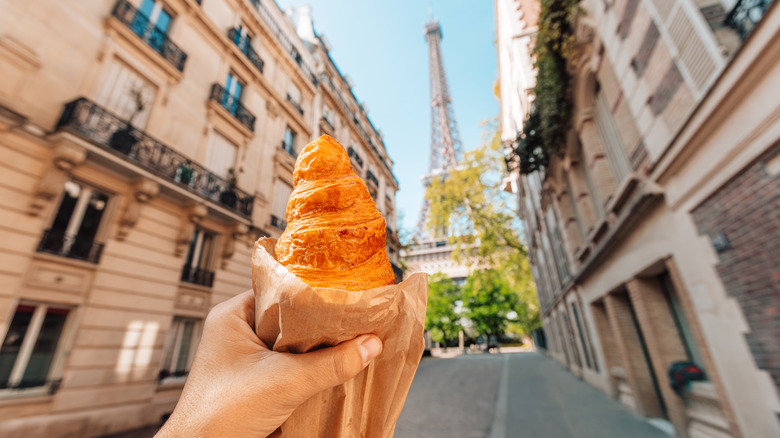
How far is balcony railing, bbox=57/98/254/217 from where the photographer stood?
768 cm

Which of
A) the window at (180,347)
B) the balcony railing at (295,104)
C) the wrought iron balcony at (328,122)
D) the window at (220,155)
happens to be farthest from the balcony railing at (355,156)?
the window at (180,347)

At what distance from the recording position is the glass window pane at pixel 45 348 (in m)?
6.55

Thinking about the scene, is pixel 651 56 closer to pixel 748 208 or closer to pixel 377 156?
pixel 748 208

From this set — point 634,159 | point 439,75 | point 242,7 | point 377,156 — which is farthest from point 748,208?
point 439,75

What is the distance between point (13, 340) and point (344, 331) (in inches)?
368

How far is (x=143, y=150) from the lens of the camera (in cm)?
904

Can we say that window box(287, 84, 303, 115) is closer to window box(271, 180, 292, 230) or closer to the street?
window box(271, 180, 292, 230)

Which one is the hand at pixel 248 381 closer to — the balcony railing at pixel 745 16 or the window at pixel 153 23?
the balcony railing at pixel 745 16

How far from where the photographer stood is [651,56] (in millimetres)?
5270

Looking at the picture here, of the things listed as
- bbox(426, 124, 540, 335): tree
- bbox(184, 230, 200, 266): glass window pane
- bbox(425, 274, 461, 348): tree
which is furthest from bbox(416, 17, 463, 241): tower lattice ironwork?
bbox(184, 230, 200, 266): glass window pane

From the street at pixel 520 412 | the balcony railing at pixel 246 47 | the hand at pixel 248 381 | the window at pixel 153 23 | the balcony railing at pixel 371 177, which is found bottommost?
the street at pixel 520 412

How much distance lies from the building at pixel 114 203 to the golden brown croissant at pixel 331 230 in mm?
8723

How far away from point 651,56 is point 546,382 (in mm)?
12152

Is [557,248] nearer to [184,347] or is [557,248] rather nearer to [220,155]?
[220,155]
